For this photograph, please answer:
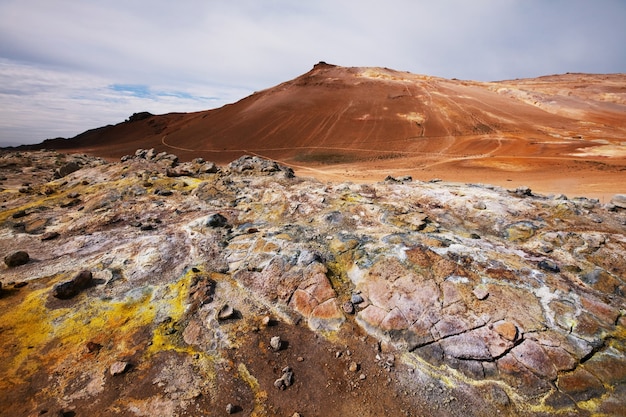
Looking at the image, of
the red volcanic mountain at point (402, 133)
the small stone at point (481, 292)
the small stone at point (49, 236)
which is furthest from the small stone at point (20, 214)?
the red volcanic mountain at point (402, 133)

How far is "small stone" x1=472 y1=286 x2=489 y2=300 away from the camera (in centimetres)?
478

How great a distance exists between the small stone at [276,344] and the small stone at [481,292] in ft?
9.48

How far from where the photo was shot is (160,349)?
4504 mm

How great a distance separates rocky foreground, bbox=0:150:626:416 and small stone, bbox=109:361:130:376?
23mm

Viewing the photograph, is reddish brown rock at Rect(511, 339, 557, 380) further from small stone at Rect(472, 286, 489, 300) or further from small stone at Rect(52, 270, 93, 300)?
small stone at Rect(52, 270, 93, 300)

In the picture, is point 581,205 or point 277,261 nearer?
point 277,261

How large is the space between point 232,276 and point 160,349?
5.39ft

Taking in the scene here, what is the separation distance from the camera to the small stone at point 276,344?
4.54m

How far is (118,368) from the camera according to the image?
4.17 m

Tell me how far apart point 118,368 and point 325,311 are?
9.21 feet

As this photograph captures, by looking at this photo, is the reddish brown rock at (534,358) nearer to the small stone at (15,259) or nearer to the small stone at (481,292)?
the small stone at (481,292)

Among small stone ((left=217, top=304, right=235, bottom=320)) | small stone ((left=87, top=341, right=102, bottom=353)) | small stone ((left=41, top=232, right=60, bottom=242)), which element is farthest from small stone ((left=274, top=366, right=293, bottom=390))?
small stone ((left=41, top=232, right=60, bottom=242))

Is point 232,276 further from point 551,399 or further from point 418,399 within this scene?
point 551,399

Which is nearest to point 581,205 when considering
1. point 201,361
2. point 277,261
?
point 277,261
